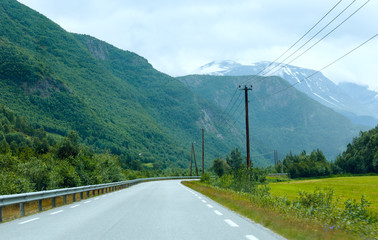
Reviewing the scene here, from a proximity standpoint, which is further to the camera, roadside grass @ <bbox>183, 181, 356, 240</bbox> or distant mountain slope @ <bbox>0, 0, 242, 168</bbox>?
distant mountain slope @ <bbox>0, 0, 242, 168</bbox>

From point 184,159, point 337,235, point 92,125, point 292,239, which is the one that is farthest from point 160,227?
point 184,159

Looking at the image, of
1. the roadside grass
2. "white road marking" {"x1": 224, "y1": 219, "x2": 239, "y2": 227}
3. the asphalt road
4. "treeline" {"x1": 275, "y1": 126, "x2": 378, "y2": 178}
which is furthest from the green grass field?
"treeline" {"x1": 275, "y1": 126, "x2": 378, "y2": 178}

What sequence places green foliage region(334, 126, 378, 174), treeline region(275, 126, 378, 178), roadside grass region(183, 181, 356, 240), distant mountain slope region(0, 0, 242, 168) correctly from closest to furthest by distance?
A: 1. roadside grass region(183, 181, 356, 240)
2. green foliage region(334, 126, 378, 174)
3. treeline region(275, 126, 378, 178)
4. distant mountain slope region(0, 0, 242, 168)

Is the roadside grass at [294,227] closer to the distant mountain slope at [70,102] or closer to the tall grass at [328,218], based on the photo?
the tall grass at [328,218]

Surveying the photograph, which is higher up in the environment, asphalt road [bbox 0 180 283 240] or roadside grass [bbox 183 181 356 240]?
roadside grass [bbox 183 181 356 240]

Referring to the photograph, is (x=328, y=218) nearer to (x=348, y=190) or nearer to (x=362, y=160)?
(x=348, y=190)

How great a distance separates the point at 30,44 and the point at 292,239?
199m

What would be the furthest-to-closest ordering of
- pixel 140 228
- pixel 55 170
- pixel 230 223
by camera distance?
pixel 55 170
pixel 230 223
pixel 140 228

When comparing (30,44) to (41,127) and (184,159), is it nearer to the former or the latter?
(41,127)

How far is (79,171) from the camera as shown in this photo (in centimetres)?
2945

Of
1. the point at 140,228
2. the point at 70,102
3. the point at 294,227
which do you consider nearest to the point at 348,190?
the point at 294,227

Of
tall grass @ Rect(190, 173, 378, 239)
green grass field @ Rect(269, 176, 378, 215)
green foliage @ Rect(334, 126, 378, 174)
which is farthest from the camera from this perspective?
green foliage @ Rect(334, 126, 378, 174)

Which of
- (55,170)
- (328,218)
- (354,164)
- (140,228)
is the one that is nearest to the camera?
(140,228)

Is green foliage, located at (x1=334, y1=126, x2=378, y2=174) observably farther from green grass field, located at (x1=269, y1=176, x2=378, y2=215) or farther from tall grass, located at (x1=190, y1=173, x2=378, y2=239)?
tall grass, located at (x1=190, y1=173, x2=378, y2=239)
